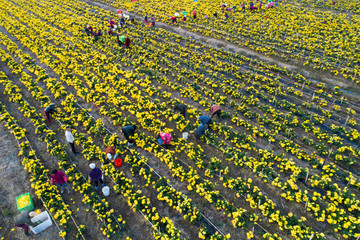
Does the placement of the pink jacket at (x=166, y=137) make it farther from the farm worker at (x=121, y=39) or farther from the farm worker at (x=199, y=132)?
the farm worker at (x=121, y=39)

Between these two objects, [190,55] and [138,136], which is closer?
[138,136]

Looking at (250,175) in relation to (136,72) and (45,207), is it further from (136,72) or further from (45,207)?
(136,72)

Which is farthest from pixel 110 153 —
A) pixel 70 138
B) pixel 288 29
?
pixel 288 29

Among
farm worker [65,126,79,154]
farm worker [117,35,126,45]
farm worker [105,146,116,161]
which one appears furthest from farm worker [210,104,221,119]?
farm worker [117,35,126,45]

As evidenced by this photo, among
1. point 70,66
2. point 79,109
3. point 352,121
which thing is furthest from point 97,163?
point 352,121

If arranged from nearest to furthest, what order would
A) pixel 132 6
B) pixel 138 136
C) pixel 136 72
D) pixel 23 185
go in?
pixel 23 185
pixel 138 136
pixel 136 72
pixel 132 6

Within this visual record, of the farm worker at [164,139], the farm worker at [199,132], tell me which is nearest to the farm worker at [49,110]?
the farm worker at [164,139]
